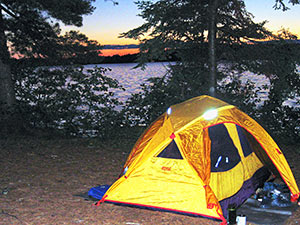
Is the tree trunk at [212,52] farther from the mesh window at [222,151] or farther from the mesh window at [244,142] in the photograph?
the mesh window at [222,151]

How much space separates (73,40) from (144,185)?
889cm

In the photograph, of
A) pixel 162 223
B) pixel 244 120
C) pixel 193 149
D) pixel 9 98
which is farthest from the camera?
pixel 9 98

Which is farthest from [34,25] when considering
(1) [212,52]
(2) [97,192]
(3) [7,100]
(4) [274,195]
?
(4) [274,195]

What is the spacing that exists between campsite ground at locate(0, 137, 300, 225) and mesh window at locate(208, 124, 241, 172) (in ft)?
4.34

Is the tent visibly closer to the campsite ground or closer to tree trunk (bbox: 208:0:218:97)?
the campsite ground

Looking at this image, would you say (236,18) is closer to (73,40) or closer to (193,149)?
(73,40)

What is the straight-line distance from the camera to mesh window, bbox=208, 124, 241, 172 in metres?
7.39

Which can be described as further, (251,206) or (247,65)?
(247,65)

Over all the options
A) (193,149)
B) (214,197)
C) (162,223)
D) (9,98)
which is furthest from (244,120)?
(9,98)

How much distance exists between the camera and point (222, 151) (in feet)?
24.8

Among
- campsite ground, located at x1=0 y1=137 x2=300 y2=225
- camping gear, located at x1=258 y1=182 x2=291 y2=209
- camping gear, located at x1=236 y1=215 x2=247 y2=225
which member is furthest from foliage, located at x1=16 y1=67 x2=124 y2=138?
camping gear, located at x1=236 y1=215 x2=247 y2=225

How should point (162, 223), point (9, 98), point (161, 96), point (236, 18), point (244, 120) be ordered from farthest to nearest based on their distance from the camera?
point (9, 98) → point (161, 96) → point (236, 18) → point (244, 120) → point (162, 223)

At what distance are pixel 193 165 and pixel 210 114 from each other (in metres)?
1.03

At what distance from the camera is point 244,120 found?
7539mm
